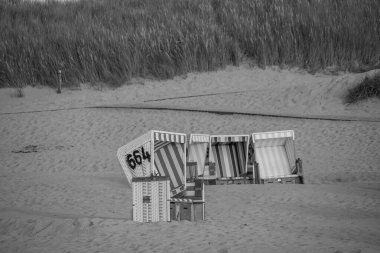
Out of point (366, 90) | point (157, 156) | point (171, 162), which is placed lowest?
point (171, 162)

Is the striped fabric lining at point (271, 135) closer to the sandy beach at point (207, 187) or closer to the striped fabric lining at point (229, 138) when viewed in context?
the striped fabric lining at point (229, 138)

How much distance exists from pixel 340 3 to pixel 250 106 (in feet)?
25.0

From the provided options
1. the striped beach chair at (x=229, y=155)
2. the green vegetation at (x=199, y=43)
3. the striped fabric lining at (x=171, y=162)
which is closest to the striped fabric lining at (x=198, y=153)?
the striped beach chair at (x=229, y=155)

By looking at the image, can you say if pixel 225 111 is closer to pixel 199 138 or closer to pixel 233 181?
pixel 199 138

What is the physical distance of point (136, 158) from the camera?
13.3 meters

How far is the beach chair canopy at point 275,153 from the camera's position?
14648 mm

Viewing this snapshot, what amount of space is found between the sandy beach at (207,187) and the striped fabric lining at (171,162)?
69cm

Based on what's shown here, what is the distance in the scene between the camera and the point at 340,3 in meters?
27.8

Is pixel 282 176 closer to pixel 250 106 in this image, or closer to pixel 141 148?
pixel 141 148

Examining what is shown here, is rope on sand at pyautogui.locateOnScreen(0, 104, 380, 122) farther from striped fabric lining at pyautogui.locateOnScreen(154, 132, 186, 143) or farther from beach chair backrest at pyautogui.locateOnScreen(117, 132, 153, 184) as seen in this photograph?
beach chair backrest at pyautogui.locateOnScreen(117, 132, 153, 184)

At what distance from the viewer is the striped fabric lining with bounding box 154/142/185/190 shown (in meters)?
13.4

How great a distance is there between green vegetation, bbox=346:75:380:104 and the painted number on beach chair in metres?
10.2

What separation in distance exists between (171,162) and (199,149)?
66.3 inches

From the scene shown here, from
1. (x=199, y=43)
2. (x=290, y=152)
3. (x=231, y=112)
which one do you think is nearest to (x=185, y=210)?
(x=290, y=152)
